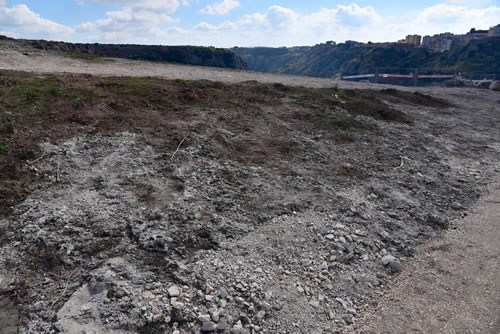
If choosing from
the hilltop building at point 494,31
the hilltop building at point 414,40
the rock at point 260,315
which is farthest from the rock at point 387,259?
the hilltop building at point 494,31

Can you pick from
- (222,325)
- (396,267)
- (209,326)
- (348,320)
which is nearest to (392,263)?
(396,267)

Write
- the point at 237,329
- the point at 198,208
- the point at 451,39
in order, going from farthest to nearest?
1. the point at 451,39
2. the point at 198,208
3. the point at 237,329

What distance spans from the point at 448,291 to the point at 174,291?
205 inches

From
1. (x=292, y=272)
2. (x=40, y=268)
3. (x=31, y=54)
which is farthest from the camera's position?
(x=31, y=54)

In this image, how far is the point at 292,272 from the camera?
20.9 ft

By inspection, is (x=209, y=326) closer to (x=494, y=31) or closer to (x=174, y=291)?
(x=174, y=291)

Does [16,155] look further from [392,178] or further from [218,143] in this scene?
[392,178]

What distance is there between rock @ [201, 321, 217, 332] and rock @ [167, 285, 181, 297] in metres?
0.65

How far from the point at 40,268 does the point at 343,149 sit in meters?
9.68

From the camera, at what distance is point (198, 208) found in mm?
7414

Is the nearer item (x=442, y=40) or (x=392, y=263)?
(x=392, y=263)

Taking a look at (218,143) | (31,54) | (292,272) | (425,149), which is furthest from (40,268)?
(31,54)

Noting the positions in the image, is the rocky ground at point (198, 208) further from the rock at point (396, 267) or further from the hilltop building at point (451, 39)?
the hilltop building at point (451, 39)

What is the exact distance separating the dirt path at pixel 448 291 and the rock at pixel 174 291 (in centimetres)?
305
